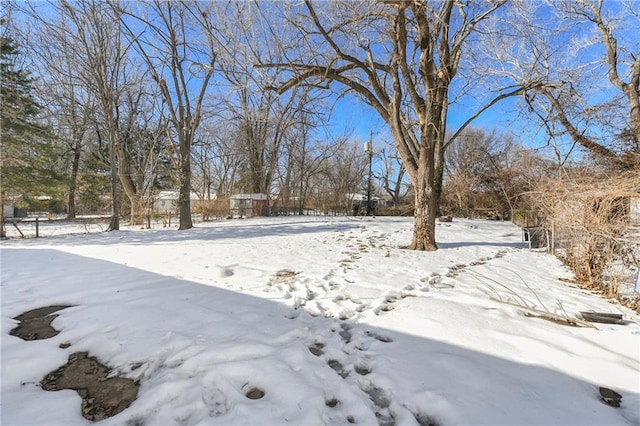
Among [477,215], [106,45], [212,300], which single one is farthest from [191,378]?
[477,215]

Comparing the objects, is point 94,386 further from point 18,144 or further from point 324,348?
point 18,144

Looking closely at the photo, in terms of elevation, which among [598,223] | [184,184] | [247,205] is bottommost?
[598,223]

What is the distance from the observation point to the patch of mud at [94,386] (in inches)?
57.4

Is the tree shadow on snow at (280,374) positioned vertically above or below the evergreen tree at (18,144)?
below

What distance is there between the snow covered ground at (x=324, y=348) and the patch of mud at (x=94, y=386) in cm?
5

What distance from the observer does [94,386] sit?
1.63m

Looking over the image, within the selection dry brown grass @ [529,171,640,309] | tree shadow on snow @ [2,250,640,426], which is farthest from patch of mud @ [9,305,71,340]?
dry brown grass @ [529,171,640,309]

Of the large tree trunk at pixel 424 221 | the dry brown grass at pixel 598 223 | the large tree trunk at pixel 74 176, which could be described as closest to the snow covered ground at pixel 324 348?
the dry brown grass at pixel 598 223

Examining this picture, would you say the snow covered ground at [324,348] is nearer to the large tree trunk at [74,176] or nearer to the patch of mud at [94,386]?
the patch of mud at [94,386]

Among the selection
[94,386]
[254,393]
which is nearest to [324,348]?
[254,393]

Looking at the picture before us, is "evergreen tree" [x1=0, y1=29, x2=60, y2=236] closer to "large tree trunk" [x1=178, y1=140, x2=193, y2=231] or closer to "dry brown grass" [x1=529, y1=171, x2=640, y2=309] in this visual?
"large tree trunk" [x1=178, y1=140, x2=193, y2=231]

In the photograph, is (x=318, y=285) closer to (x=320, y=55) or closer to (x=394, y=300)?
(x=394, y=300)

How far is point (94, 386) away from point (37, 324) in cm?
148

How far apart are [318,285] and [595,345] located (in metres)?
2.67
